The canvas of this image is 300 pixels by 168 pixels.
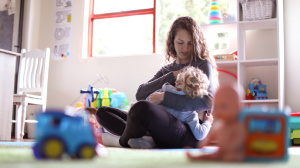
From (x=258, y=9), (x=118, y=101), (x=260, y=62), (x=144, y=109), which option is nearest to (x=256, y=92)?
(x=260, y=62)

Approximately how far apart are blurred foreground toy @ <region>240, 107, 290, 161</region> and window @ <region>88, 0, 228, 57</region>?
132 inches

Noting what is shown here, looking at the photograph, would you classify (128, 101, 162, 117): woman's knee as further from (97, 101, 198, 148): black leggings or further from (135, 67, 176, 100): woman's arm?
(135, 67, 176, 100): woman's arm

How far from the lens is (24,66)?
4.24 meters

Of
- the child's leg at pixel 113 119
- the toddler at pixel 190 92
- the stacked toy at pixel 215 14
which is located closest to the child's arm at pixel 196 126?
the toddler at pixel 190 92

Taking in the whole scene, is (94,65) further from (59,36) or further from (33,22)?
(33,22)

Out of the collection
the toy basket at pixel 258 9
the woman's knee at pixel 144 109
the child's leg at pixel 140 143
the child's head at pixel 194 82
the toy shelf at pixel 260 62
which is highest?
the toy basket at pixel 258 9

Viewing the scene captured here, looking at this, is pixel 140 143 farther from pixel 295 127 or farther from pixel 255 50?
pixel 255 50

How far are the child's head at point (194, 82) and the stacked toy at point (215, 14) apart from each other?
1831mm

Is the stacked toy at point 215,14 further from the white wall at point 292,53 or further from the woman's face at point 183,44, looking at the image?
the woman's face at point 183,44

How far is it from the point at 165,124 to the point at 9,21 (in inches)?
132

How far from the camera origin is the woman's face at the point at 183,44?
208 centimetres

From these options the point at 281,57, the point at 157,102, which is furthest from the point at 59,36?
the point at 157,102

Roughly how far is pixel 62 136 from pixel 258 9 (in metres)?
2.85

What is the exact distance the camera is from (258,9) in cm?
330
